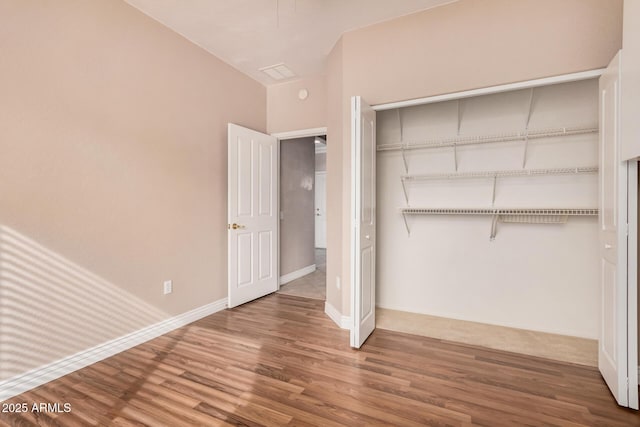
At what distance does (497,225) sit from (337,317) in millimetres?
1852

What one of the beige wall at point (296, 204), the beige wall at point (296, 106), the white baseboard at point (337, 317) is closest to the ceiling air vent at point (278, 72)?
the beige wall at point (296, 106)

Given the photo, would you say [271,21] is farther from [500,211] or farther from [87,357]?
[87,357]

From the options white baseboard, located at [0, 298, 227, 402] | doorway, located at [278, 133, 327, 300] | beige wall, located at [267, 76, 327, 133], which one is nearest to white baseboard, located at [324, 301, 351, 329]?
doorway, located at [278, 133, 327, 300]

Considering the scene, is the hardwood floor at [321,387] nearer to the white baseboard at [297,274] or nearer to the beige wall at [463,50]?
the beige wall at [463,50]

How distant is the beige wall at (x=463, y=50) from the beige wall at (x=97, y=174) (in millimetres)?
1554

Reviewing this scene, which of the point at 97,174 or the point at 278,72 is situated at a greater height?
the point at 278,72

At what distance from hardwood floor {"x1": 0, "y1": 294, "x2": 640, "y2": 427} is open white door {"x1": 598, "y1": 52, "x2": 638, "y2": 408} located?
0.18 m

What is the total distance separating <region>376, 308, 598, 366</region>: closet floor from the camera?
8.02 feet

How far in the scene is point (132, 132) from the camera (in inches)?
104

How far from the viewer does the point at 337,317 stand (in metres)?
3.15

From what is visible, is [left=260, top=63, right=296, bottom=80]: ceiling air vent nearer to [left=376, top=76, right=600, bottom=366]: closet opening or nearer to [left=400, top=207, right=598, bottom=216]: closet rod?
[left=376, top=76, right=600, bottom=366]: closet opening

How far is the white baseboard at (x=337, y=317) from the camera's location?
3016mm

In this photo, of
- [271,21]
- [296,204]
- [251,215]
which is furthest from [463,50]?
[296,204]

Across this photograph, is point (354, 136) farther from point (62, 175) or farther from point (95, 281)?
point (95, 281)
